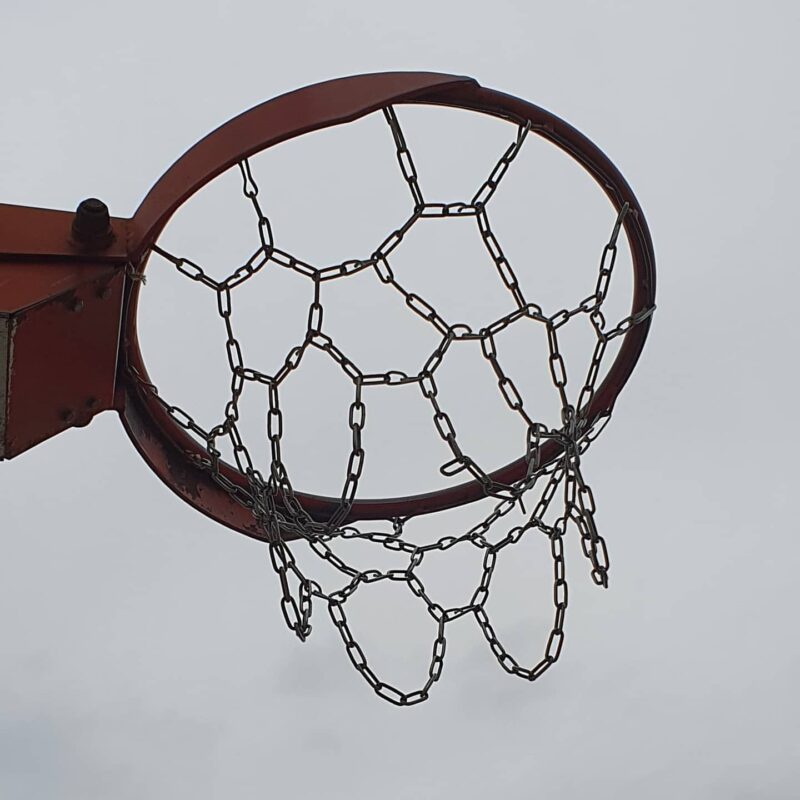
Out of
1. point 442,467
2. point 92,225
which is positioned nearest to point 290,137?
point 92,225

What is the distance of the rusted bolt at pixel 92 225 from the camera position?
244cm

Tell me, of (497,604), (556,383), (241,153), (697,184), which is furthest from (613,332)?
(697,184)

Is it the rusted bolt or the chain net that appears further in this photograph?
the chain net

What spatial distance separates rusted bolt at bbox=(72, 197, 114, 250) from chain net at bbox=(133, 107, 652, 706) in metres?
0.12

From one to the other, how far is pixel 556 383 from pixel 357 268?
0.58m

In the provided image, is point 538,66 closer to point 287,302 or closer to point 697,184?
point 697,184

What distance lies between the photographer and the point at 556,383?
8.98ft

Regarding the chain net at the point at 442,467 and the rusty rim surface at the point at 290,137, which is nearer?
the rusty rim surface at the point at 290,137

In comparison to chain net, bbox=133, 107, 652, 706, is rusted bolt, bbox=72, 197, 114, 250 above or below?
above

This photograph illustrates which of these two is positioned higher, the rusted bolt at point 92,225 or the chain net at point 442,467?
the rusted bolt at point 92,225

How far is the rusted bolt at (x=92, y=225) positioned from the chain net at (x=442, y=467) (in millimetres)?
117

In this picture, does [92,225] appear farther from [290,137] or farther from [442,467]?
[442,467]

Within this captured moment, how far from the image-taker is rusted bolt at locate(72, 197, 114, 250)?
2.44 m

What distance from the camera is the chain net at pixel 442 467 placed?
104 inches
